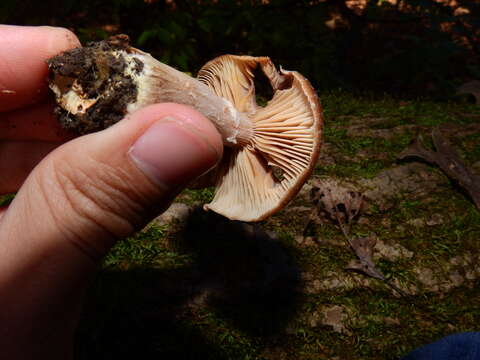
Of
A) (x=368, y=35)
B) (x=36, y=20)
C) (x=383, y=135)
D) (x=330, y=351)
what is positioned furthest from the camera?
(x=368, y=35)

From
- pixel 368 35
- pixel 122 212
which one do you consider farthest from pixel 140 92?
pixel 368 35

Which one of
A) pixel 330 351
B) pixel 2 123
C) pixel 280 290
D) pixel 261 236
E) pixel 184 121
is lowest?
pixel 330 351

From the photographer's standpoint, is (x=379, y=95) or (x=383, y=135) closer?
(x=383, y=135)

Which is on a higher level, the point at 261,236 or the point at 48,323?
the point at 48,323

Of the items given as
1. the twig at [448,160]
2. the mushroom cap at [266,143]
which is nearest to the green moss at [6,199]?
the mushroom cap at [266,143]

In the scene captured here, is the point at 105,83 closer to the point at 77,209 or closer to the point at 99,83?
the point at 99,83

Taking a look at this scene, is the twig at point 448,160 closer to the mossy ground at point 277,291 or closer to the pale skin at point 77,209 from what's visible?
the mossy ground at point 277,291

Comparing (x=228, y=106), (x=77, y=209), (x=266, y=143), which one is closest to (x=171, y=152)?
(x=77, y=209)

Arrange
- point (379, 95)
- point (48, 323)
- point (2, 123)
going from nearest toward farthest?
1. point (48, 323)
2. point (2, 123)
3. point (379, 95)

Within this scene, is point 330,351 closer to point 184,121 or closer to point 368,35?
point 184,121
